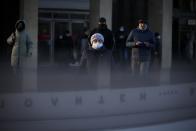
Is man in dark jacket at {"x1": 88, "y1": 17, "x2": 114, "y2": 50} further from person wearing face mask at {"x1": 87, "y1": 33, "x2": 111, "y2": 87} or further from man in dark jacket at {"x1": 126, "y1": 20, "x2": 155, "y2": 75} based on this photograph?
man in dark jacket at {"x1": 126, "y1": 20, "x2": 155, "y2": 75}

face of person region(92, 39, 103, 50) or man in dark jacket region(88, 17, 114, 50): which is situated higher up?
man in dark jacket region(88, 17, 114, 50)

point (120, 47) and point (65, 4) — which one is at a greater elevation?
point (65, 4)

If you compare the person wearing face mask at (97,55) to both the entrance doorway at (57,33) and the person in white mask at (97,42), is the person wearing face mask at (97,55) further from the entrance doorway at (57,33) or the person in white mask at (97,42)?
the entrance doorway at (57,33)

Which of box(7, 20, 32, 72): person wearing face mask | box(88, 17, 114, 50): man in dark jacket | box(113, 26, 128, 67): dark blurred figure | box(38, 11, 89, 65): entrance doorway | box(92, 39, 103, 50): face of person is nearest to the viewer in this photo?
box(92, 39, 103, 50): face of person

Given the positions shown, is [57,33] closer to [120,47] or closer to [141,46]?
[120,47]

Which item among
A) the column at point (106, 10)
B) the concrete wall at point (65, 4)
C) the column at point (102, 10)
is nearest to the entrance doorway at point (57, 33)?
the concrete wall at point (65, 4)

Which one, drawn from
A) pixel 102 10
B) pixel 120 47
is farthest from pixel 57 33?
pixel 120 47

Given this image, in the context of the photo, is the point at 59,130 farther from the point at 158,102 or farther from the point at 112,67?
the point at 112,67

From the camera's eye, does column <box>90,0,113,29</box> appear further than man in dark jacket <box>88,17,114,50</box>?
Yes

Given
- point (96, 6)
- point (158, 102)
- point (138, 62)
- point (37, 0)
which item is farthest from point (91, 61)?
point (96, 6)

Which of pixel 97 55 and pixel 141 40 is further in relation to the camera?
pixel 141 40

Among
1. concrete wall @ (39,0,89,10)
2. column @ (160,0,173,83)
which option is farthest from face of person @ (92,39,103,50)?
column @ (160,0,173,83)

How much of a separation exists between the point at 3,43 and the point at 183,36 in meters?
9.42

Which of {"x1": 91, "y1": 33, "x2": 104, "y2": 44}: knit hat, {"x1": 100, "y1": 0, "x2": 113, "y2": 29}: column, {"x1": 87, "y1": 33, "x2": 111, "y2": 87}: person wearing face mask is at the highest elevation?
{"x1": 100, "y1": 0, "x2": 113, "y2": 29}: column
